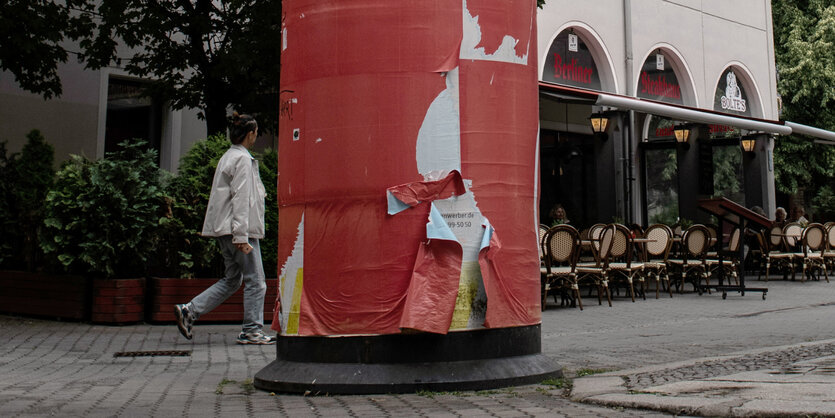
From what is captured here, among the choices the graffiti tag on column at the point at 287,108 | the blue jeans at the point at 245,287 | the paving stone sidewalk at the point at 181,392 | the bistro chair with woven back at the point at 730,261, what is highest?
the graffiti tag on column at the point at 287,108

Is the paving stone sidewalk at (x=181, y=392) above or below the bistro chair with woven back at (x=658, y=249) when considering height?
below

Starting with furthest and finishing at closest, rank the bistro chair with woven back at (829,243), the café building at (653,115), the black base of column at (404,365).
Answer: the café building at (653,115) < the bistro chair with woven back at (829,243) < the black base of column at (404,365)

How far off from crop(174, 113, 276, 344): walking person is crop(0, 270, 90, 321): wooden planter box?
95.4 inches

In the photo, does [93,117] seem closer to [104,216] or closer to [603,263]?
[104,216]

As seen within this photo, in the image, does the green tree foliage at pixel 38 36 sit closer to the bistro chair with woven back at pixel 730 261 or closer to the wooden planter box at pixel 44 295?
the wooden planter box at pixel 44 295

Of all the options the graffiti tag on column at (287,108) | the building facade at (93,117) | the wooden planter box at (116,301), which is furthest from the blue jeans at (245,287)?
the building facade at (93,117)

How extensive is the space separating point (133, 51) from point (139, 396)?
39.6 feet

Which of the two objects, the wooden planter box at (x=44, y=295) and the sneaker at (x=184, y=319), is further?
the wooden planter box at (x=44, y=295)

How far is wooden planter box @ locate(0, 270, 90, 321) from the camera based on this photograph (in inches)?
377

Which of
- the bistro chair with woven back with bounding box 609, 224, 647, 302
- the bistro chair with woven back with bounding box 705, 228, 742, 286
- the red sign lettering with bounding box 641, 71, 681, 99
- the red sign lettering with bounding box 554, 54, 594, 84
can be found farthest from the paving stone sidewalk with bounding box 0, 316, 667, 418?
the red sign lettering with bounding box 641, 71, 681, 99

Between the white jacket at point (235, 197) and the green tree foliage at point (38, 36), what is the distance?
680cm

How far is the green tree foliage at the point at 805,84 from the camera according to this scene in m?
35.1

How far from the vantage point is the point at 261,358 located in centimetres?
682

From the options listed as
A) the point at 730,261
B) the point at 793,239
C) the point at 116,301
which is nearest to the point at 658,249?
the point at 730,261
